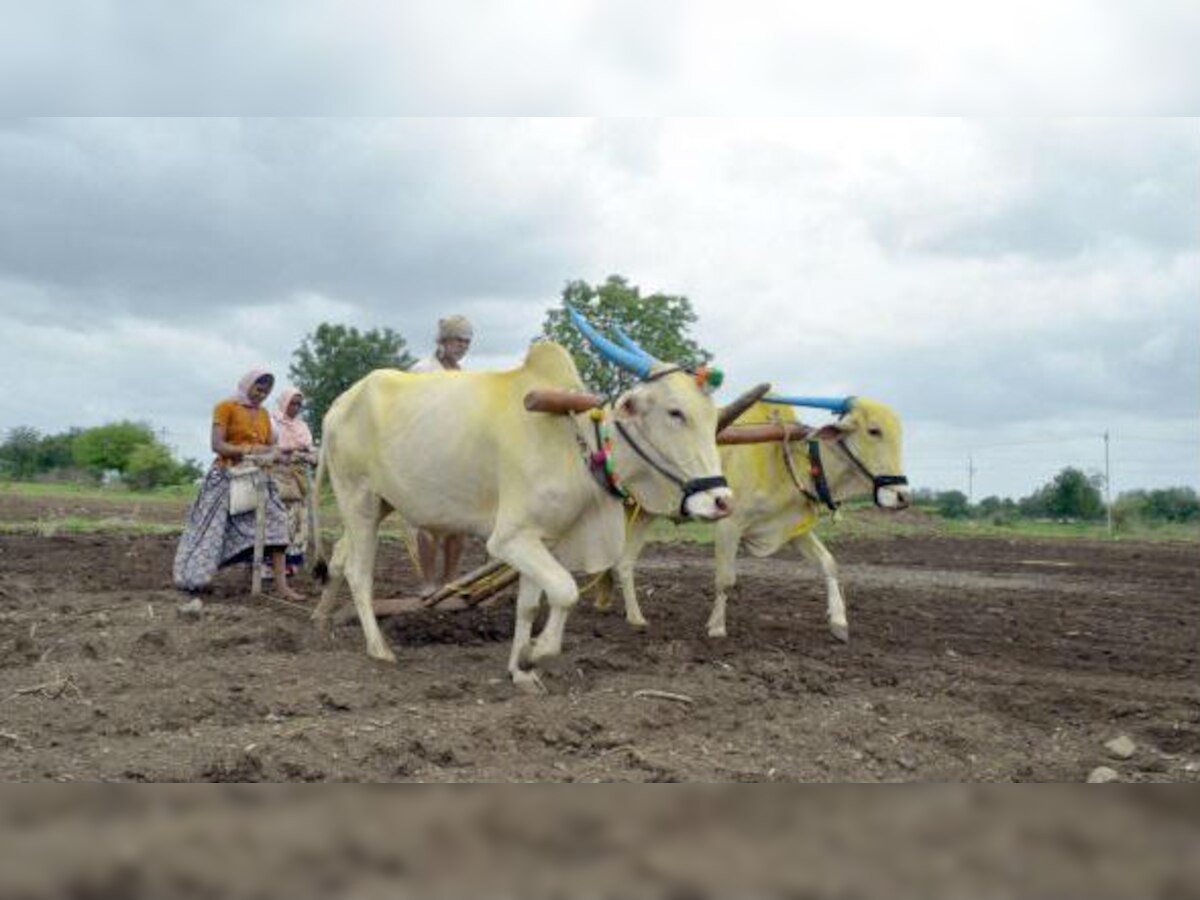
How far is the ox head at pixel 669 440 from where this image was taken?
18.4ft

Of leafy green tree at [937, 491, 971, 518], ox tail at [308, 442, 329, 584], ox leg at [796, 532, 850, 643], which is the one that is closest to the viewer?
ox leg at [796, 532, 850, 643]

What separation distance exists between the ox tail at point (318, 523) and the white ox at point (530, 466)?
0.83m

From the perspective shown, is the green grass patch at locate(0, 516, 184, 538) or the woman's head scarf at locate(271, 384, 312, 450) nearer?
the woman's head scarf at locate(271, 384, 312, 450)

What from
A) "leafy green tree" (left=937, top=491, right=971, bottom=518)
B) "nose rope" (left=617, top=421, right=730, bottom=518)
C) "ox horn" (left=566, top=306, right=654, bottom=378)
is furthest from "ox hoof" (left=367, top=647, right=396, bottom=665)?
"leafy green tree" (left=937, top=491, right=971, bottom=518)

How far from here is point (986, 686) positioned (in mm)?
6426

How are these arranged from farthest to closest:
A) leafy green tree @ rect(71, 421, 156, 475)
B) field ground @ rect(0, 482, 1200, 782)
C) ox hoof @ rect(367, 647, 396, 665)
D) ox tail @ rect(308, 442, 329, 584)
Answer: leafy green tree @ rect(71, 421, 156, 475) < ox tail @ rect(308, 442, 329, 584) < ox hoof @ rect(367, 647, 396, 665) < field ground @ rect(0, 482, 1200, 782)

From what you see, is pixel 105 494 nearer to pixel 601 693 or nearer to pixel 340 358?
pixel 340 358

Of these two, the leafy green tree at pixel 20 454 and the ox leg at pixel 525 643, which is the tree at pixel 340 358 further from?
the leafy green tree at pixel 20 454

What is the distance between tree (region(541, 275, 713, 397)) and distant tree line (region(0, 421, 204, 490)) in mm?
32886

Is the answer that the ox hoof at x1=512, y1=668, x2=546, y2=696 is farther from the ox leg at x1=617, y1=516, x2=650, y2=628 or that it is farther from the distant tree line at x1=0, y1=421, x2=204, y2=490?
the distant tree line at x1=0, y1=421, x2=204, y2=490

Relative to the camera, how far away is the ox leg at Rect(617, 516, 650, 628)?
8461 mm

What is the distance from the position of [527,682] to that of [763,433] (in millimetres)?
2152

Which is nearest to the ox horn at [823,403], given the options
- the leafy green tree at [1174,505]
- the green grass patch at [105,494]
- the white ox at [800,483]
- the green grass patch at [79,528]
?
the white ox at [800,483]

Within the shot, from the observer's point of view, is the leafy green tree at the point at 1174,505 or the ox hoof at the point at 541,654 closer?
the ox hoof at the point at 541,654
